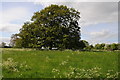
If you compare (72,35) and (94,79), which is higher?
(72,35)

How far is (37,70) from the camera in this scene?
18.1 metres

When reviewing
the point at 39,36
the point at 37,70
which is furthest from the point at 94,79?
the point at 39,36

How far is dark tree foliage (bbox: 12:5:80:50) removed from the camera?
6101cm

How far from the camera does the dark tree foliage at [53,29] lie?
61.0 m

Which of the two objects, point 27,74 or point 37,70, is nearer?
point 27,74

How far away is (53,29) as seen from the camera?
6106 centimetres

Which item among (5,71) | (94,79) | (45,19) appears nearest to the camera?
(94,79)

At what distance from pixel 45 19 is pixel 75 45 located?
13.1m

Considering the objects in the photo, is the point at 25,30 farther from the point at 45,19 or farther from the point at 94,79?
the point at 94,79

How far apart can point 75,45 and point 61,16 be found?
35.2ft

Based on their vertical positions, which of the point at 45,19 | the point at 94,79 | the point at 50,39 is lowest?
the point at 94,79

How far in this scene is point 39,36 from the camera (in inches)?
2530

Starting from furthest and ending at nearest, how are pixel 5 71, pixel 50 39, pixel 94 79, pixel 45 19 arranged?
pixel 45 19, pixel 50 39, pixel 5 71, pixel 94 79

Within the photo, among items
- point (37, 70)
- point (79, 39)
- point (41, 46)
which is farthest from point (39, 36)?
point (37, 70)
